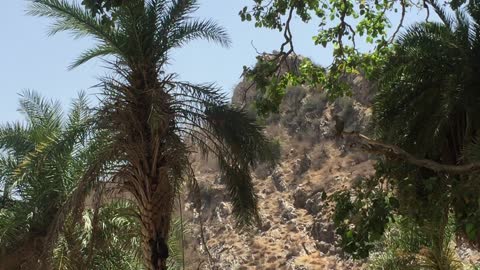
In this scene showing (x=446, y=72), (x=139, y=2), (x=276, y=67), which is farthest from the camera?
(x=446, y=72)

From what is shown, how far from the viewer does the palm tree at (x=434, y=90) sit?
11.0m

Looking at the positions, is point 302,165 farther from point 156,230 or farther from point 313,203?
point 156,230

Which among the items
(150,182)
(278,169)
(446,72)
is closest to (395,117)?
(446,72)

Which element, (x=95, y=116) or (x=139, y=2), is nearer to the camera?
(x=139, y=2)

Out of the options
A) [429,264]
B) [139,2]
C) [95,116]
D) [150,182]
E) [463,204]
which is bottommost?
[429,264]

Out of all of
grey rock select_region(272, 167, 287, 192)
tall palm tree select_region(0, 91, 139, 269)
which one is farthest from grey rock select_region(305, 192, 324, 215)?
tall palm tree select_region(0, 91, 139, 269)

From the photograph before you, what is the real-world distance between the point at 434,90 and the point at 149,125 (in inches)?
173

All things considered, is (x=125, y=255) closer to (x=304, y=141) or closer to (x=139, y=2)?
(x=139, y=2)

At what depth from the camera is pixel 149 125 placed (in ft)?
38.5

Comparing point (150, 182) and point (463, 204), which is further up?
point (150, 182)

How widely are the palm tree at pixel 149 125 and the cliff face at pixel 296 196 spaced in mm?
13890

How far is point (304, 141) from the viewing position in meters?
37.9

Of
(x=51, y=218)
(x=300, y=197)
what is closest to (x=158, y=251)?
(x=51, y=218)

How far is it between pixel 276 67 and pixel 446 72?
307 cm
